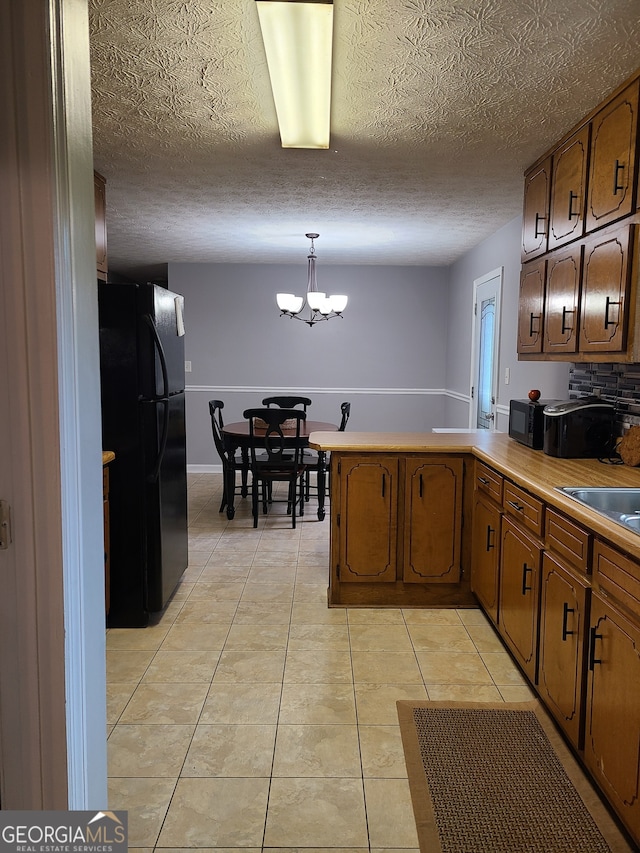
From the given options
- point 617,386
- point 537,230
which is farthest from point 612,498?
point 537,230

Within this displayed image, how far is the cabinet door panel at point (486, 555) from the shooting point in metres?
2.82

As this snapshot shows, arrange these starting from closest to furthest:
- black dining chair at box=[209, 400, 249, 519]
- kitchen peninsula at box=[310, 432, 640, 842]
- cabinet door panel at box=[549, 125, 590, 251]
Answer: kitchen peninsula at box=[310, 432, 640, 842]
cabinet door panel at box=[549, 125, 590, 251]
black dining chair at box=[209, 400, 249, 519]

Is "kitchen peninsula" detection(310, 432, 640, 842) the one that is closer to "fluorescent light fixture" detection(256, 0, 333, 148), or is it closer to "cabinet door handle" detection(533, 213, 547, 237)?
"cabinet door handle" detection(533, 213, 547, 237)

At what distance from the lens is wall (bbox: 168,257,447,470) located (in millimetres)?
6805

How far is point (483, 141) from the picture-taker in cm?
282

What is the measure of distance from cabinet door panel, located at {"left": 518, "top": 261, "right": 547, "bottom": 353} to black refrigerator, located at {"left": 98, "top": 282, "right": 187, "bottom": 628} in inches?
76.3

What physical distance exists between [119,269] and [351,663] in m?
6.03

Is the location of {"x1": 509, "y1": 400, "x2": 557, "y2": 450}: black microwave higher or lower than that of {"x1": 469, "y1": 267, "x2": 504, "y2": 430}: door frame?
lower

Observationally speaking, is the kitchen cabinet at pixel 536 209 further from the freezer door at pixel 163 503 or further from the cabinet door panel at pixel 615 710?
the freezer door at pixel 163 503

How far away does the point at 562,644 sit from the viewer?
202 cm

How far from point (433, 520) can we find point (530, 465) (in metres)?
0.77

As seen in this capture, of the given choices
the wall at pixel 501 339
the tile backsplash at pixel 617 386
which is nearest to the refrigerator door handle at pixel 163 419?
the tile backsplash at pixel 617 386

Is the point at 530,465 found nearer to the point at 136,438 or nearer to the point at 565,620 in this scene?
the point at 565,620

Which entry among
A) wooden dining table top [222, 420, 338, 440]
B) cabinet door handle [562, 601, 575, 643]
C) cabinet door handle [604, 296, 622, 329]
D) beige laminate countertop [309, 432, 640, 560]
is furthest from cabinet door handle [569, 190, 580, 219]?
wooden dining table top [222, 420, 338, 440]
